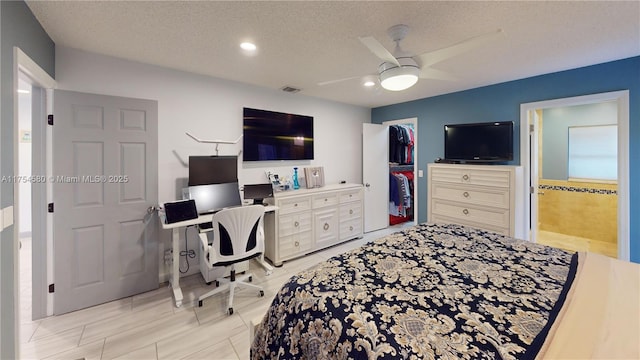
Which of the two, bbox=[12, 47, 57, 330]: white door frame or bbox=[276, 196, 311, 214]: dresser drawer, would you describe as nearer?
bbox=[12, 47, 57, 330]: white door frame

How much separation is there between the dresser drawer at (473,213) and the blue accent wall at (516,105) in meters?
0.61

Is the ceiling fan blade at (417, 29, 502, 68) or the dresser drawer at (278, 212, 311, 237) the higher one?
the ceiling fan blade at (417, 29, 502, 68)

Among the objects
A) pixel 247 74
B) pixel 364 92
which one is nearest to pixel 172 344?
pixel 247 74

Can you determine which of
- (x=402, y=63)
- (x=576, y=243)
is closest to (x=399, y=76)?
(x=402, y=63)

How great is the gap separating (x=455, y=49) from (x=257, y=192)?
2.55m

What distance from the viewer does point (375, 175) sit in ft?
16.0

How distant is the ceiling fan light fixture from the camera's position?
1.98m

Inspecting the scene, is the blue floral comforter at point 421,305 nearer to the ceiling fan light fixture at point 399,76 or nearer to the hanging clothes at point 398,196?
the ceiling fan light fixture at point 399,76

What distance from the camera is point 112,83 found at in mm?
2609

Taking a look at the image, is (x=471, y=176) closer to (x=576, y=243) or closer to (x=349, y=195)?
(x=349, y=195)

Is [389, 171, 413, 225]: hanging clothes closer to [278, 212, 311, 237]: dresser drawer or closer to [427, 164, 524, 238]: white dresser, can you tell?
[427, 164, 524, 238]: white dresser

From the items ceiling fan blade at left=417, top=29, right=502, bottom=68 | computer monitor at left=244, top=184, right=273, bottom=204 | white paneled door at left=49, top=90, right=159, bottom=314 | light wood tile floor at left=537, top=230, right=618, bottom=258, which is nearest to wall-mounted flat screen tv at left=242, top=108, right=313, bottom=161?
computer monitor at left=244, top=184, right=273, bottom=204

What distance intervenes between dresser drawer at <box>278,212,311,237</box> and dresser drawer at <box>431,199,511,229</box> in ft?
6.07

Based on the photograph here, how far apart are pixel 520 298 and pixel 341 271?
85 cm
